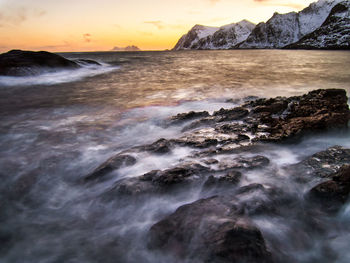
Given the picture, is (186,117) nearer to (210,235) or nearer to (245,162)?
(245,162)

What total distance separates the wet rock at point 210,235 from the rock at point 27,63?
72.7ft

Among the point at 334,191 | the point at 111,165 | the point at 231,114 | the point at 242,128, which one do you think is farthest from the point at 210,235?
the point at 231,114

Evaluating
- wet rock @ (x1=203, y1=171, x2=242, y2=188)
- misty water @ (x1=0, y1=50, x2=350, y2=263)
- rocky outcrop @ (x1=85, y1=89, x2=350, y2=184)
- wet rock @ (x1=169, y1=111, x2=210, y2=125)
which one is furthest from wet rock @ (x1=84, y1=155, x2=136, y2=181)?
wet rock @ (x1=169, y1=111, x2=210, y2=125)

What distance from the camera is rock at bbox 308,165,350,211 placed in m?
3.42

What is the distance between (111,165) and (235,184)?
2557 millimetres

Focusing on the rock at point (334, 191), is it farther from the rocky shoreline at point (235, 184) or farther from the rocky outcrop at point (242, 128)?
the rocky outcrop at point (242, 128)

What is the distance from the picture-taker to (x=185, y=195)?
394cm

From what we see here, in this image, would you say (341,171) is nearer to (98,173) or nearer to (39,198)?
(98,173)

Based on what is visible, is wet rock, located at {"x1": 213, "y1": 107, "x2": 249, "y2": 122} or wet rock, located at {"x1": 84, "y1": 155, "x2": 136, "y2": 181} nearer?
wet rock, located at {"x1": 84, "y1": 155, "x2": 136, "y2": 181}

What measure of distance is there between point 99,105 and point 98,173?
23.1ft

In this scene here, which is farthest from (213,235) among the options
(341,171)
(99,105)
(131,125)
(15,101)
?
(15,101)

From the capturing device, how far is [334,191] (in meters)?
3.48

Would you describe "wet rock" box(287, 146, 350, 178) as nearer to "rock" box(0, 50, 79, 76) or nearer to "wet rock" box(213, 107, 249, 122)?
"wet rock" box(213, 107, 249, 122)

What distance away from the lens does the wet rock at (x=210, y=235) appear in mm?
2535
